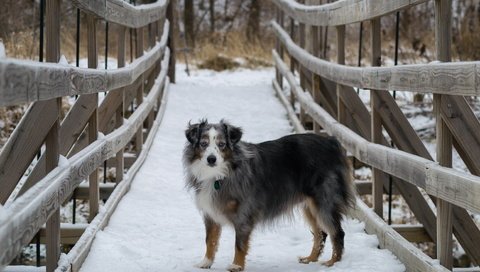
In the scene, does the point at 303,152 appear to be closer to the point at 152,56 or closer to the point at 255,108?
the point at 152,56

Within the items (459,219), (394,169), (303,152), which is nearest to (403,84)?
(394,169)

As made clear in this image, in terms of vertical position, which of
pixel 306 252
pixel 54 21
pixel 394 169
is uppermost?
pixel 54 21

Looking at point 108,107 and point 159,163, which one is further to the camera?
point 159,163

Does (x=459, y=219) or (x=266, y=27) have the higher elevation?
(x=266, y=27)

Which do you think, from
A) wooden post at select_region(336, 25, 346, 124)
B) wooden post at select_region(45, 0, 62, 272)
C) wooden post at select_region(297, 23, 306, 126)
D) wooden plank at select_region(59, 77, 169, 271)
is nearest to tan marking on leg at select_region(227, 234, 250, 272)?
wooden plank at select_region(59, 77, 169, 271)

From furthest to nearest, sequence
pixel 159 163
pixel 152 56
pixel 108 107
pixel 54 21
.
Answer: pixel 152 56
pixel 159 163
pixel 108 107
pixel 54 21

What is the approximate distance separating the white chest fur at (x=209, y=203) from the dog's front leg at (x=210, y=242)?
55 mm

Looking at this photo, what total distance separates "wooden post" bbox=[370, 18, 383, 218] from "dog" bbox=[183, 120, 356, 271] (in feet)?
1.10

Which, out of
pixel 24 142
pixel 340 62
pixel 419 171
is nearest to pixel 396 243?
pixel 419 171

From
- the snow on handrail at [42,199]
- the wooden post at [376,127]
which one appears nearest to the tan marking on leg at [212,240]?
the snow on handrail at [42,199]

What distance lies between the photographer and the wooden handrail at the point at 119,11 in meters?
4.95

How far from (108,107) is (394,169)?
9.14 feet

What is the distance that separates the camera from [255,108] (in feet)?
37.6

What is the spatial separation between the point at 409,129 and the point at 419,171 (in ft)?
5.08
